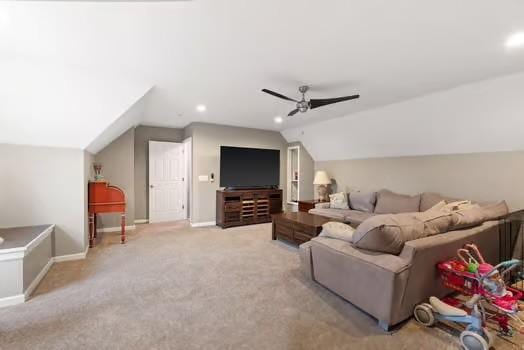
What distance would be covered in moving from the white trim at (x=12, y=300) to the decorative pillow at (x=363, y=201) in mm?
5261

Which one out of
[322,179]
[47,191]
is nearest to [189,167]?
[47,191]

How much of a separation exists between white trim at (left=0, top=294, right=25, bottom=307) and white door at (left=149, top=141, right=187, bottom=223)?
11.5ft

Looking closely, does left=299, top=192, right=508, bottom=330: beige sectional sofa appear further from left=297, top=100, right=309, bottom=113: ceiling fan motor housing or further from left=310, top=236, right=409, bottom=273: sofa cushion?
left=297, top=100, right=309, bottom=113: ceiling fan motor housing

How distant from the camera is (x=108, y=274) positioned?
9.82 feet

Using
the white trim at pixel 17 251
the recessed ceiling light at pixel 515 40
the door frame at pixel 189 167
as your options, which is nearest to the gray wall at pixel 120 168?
the door frame at pixel 189 167

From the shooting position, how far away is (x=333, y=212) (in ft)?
16.0

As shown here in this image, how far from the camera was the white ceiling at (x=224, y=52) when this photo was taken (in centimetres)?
173

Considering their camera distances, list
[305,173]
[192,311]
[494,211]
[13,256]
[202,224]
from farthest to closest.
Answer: [305,173]
[202,224]
[494,211]
[13,256]
[192,311]

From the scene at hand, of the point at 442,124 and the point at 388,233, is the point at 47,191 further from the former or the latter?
the point at 442,124

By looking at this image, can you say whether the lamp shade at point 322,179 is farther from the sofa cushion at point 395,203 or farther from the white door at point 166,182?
the white door at point 166,182

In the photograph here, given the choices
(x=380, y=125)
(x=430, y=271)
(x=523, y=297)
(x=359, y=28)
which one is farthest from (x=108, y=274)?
(x=380, y=125)

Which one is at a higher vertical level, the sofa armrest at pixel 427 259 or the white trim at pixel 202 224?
the sofa armrest at pixel 427 259

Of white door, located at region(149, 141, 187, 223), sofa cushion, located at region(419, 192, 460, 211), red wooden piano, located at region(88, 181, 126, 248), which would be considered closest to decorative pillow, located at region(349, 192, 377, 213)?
sofa cushion, located at region(419, 192, 460, 211)

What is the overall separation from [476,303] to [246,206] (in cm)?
438
